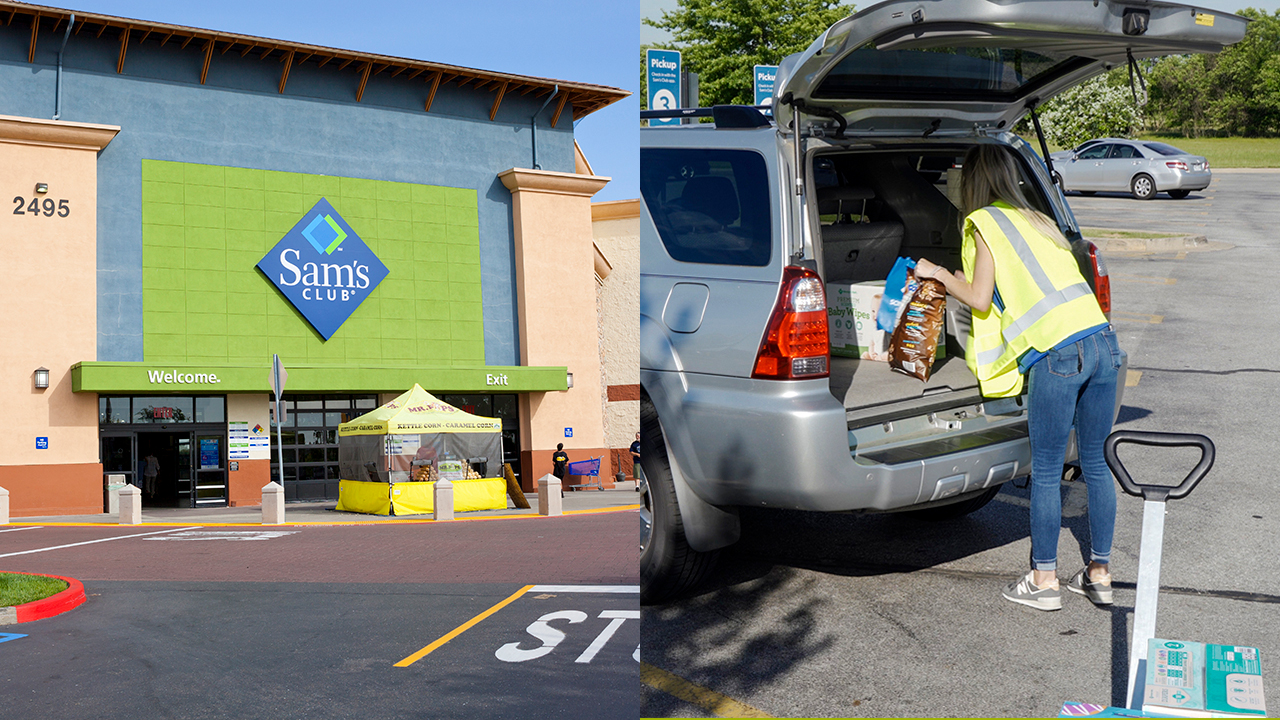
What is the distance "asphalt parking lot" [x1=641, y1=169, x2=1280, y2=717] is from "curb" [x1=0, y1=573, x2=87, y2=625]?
585cm

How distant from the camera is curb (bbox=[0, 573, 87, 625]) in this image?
7410 mm

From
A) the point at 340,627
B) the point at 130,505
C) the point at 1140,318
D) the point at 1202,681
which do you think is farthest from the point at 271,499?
the point at 1140,318

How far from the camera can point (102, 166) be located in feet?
37.4

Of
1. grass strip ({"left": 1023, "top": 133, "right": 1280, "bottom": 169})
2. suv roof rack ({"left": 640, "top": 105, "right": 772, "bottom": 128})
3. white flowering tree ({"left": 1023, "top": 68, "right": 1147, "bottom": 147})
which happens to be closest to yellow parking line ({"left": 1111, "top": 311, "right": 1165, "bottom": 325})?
suv roof rack ({"left": 640, "top": 105, "right": 772, "bottom": 128})

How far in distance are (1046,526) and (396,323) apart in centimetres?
748

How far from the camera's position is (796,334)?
347cm

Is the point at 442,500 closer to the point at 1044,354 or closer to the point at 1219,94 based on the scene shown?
the point at 1044,354

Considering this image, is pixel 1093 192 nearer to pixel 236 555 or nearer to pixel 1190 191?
pixel 1190 191

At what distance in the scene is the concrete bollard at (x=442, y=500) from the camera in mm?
9445

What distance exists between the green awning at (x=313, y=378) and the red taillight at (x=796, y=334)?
5.51 meters

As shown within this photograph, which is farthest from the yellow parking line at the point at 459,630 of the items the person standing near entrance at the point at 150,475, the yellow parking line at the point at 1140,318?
the yellow parking line at the point at 1140,318

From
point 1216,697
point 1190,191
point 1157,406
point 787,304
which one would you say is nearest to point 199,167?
point 787,304

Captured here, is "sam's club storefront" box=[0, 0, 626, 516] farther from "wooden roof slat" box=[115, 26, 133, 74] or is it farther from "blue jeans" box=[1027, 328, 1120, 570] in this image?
"blue jeans" box=[1027, 328, 1120, 570]

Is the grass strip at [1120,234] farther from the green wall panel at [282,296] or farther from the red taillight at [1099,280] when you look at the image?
the red taillight at [1099,280]
